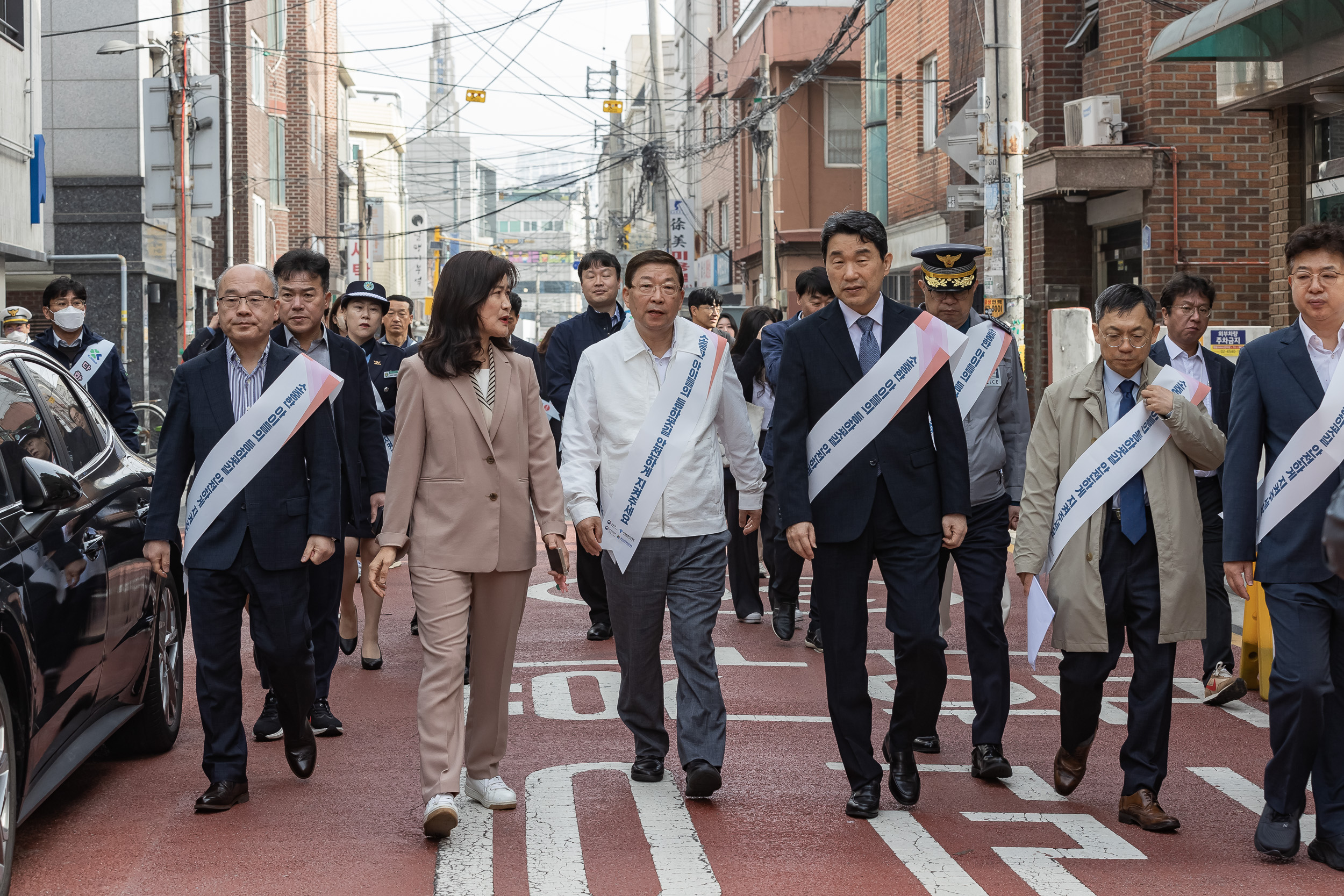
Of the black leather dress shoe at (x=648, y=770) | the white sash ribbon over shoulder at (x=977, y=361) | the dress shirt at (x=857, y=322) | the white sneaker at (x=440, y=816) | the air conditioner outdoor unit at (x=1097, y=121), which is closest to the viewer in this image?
the white sneaker at (x=440, y=816)

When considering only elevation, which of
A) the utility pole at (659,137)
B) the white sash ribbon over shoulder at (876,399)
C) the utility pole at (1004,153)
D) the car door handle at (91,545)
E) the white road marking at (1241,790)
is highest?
the utility pole at (659,137)

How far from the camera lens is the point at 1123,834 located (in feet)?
17.7

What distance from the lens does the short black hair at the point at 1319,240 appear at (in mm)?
5176

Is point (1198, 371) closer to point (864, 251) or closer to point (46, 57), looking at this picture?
point (864, 251)

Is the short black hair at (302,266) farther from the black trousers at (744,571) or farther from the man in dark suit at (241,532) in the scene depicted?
the black trousers at (744,571)

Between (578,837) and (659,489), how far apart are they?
1.35 m

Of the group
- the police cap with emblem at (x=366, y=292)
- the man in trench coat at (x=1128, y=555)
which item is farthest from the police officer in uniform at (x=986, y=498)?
the police cap with emblem at (x=366, y=292)

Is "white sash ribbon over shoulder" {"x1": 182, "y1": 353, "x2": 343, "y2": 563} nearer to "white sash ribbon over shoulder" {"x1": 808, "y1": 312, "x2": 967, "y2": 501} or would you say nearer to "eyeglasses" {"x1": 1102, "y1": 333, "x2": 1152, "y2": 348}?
"white sash ribbon over shoulder" {"x1": 808, "y1": 312, "x2": 967, "y2": 501}

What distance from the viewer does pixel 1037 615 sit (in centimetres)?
570

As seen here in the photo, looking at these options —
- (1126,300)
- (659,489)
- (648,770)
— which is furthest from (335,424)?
(1126,300)

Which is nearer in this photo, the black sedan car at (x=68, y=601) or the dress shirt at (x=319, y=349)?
the black sedan car at (x=68, y=601)

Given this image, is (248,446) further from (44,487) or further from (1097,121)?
(1097,121)

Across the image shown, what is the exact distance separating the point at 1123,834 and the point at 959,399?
1943 mm

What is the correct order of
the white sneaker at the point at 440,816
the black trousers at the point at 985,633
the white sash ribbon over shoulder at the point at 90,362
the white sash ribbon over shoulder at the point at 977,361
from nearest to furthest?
the white sneaker at the point at 440,816 → the black trousers at the point at 985,633 → the white sash ribbon over shoulder at the point at 977,361 → the white sash ribbon over shoulder at the point at 90,362
